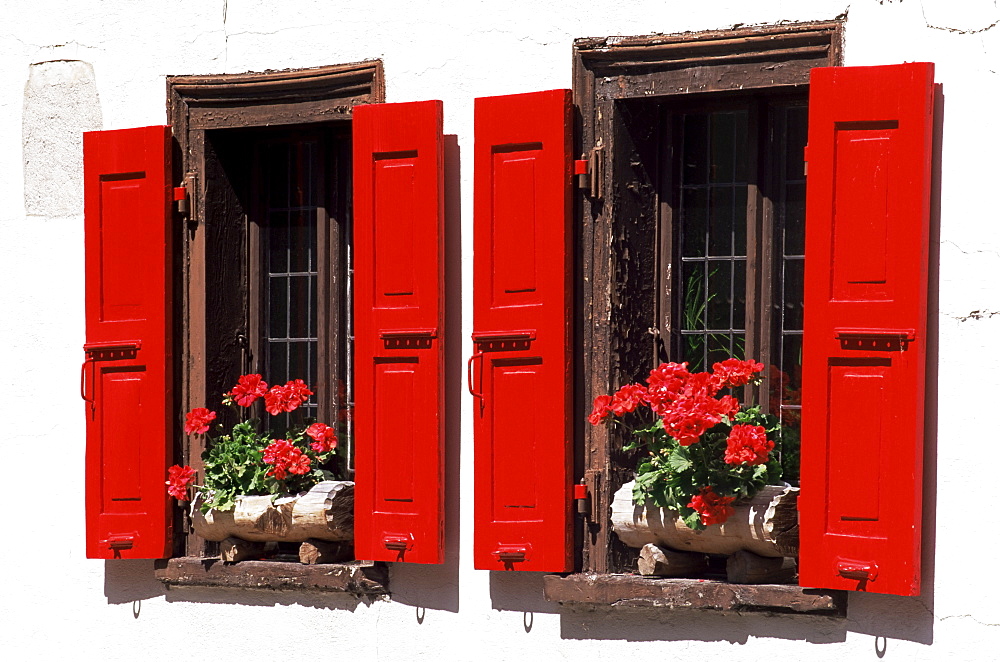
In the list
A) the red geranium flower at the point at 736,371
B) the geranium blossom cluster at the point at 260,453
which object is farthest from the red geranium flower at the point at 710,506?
the geranium blossom cluster at the point at 260,453

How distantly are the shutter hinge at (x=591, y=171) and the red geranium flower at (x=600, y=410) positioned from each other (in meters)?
0.73

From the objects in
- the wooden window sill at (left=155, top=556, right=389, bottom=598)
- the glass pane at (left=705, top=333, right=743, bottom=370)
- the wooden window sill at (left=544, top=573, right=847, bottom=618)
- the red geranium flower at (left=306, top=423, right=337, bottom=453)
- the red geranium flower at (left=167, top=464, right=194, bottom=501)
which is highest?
the glass pane at (left=705, top=333, right=743, bottom=370)

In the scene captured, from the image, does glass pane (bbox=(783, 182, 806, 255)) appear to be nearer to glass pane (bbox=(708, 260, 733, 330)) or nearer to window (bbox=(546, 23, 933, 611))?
window (bbox=(546, 23, 933, 611))

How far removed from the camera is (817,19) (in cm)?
Result: 534

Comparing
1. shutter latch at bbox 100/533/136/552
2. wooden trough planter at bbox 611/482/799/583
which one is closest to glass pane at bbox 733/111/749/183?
wooden trough planter at bbox 611/482/799/583

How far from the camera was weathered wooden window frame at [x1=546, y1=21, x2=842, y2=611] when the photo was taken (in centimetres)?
559

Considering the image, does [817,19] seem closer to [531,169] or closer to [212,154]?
[531,169]

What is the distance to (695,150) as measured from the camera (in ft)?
19.1

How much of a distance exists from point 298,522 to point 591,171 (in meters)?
1.71

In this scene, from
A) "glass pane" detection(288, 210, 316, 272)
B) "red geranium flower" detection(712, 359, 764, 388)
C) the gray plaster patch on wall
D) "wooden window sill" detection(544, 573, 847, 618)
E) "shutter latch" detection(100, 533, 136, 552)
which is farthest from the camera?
the gray plaster patch on wall

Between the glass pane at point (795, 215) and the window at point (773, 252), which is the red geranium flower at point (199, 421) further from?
the glass pane at point (795, 215)

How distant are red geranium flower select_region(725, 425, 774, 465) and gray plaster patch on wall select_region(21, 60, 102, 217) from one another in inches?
116

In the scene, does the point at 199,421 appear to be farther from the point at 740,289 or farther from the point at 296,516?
the point at 740,289

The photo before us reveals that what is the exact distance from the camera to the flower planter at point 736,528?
17.3ft
